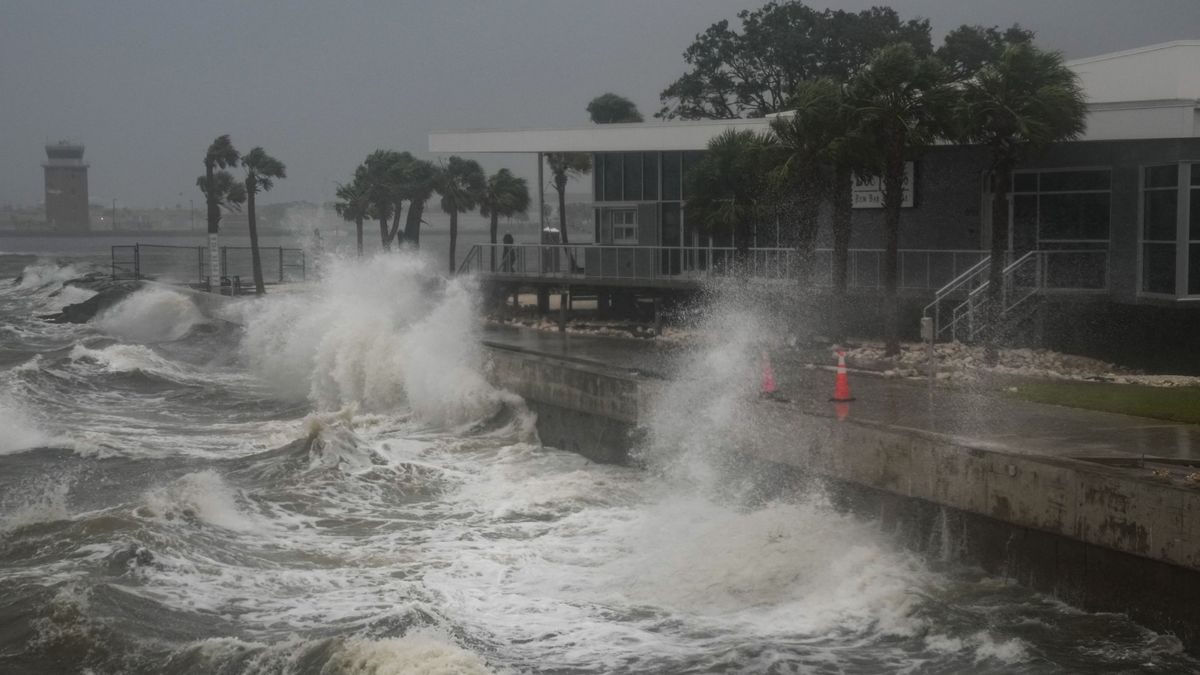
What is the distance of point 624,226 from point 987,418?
20.0 meters

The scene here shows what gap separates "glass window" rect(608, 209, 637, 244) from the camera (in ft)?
113

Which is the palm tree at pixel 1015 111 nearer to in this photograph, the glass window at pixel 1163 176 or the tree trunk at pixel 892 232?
the tree trunk at pixel 892 232

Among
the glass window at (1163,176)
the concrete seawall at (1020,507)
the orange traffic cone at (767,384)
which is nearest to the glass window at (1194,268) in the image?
the glass window at (1163,176)

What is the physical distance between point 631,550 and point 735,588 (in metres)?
1.93

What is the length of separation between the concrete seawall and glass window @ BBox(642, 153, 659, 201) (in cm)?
1782

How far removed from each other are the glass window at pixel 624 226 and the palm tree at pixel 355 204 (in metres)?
27.7

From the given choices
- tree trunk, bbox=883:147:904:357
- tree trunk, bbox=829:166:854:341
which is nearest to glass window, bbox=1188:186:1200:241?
tree trunk, bbox=883:147:904:357

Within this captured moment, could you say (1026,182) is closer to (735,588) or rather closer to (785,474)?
(785,474)

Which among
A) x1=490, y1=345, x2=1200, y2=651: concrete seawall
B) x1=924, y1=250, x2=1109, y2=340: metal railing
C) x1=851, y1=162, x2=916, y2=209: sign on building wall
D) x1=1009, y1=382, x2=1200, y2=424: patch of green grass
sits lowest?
x1=490, y1=345, x2=1200, y2=651: concrete seawall

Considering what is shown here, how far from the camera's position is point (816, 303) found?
83.8ft

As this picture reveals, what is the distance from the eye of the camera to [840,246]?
2456cm

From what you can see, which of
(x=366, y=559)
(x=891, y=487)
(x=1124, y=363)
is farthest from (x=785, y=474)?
(x=1124, y=363)

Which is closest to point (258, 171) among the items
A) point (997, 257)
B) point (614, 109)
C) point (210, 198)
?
point (210, 198)

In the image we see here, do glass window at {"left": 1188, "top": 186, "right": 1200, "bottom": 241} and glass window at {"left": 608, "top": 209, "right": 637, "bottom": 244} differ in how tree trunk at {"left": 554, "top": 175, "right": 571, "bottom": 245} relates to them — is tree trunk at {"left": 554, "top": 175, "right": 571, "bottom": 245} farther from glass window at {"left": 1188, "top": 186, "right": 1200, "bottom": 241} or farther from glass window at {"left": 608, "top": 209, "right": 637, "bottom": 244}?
glass window at {"left": 1188, "top": 186, "right": 1200, "bottom": 241}
